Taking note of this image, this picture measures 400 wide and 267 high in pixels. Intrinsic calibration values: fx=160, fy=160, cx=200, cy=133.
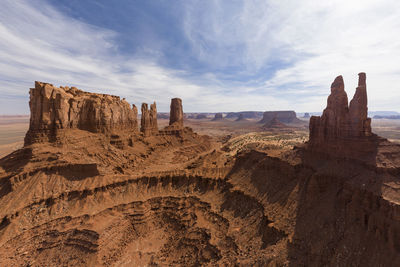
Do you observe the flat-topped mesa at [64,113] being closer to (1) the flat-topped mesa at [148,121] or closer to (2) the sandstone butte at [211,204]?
(2) the sandstone butte at [211,204]

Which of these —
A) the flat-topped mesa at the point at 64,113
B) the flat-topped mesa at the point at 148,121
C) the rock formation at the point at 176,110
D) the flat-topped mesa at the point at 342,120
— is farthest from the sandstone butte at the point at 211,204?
the rock formation at the point at 176,110

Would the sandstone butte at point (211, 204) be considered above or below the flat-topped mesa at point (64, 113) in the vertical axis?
below

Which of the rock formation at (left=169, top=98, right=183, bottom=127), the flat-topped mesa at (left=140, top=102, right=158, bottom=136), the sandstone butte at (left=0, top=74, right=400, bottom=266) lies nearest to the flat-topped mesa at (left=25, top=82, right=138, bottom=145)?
the sandstone butte at (left=0, top=74, right=400, bottom=266)

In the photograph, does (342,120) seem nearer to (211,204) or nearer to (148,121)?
(211,204)

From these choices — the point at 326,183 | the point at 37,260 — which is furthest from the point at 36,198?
the point at 326,183

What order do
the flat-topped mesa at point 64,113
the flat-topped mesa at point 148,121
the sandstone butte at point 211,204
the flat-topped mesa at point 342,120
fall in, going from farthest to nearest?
the flat-topped mesa at point 148,121 < the flat-topped mesa at point 64,113 < the flat-topped mesa at point 342,120 < the sandstone butte at point 211,204

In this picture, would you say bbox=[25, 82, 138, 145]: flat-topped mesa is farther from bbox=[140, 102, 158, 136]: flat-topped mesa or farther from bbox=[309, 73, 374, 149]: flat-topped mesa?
bbox=[309, 73, 374, 149]: flat-topped mesa

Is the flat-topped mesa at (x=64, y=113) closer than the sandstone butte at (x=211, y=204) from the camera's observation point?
No
